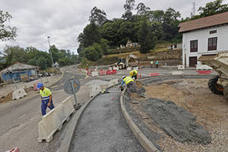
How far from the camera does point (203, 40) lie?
58.8 ft

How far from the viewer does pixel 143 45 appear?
32.4m

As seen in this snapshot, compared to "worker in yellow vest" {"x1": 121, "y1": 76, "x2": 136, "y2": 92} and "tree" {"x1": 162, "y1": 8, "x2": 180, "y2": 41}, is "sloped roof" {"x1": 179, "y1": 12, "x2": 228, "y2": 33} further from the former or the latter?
"tree" {"x1": 162, "y1": 8, "x2": 180, "y2": 41}

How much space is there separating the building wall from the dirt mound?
19174 mm

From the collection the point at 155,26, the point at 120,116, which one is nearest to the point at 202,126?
the point at 120,116

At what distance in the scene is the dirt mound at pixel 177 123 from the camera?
3.04m

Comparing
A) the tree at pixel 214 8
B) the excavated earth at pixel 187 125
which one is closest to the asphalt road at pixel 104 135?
the excavated earth at pixel 187 125

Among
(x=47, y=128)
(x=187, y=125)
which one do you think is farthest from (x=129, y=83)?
(x=47, y=128)

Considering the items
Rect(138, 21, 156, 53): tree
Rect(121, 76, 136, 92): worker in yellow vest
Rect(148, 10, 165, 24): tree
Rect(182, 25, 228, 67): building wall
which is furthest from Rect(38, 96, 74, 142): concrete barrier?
Rect(148, 10, 165, 24): tree

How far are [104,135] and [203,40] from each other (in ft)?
75.1

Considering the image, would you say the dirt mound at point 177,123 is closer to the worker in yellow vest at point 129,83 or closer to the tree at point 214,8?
the worker in yellow vest at point 129,83

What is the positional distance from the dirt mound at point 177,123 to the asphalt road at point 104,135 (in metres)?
1.25

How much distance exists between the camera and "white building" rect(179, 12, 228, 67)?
1642cm

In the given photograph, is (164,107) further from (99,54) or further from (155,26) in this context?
(155,26)

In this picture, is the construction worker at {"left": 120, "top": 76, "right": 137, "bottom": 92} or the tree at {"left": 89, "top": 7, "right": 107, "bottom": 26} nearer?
the construction worker at {"left": 120, "top": 76, "right": 137, "bottom": 92}
